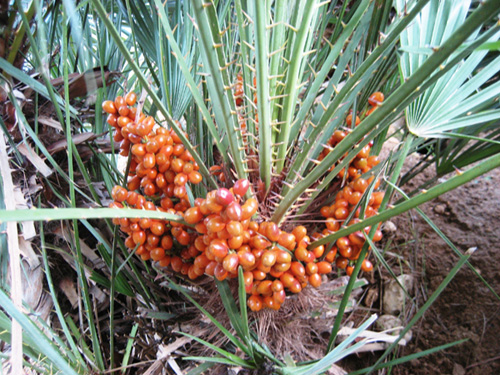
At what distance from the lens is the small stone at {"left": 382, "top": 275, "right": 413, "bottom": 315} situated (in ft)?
3.01

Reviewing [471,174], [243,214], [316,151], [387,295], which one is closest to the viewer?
[471,174]

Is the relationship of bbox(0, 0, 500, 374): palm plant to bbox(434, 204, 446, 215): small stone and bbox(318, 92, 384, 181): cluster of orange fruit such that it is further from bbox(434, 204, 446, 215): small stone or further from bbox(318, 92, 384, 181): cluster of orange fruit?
bbox(434, 204, 446, 215): small stone

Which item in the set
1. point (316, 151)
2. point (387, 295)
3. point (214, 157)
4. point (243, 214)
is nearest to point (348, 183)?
point (316, 151)

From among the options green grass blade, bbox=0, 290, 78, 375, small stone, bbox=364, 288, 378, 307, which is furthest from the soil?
green grass blade, bbox=0, 290, 78, 375

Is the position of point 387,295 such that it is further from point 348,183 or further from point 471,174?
point 471,174

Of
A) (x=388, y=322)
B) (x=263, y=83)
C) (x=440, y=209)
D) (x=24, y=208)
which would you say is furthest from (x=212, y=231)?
(x=440, y=209)

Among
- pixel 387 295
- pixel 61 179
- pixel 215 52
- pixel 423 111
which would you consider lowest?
pixel 387 295

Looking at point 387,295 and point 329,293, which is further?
point 387,295

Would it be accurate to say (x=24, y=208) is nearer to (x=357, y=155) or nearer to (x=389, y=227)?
(x=357, y=155)

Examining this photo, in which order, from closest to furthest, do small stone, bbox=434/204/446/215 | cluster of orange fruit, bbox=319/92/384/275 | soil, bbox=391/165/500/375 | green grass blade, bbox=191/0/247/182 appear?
green grass blade, bbox=191/0/247/182 → cluster of orange fruit, bbox=319/92/384/275 → soil, bbox=391/165/500/375 → small stone, bbox=434/204/446/215

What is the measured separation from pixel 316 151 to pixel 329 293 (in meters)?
0.30

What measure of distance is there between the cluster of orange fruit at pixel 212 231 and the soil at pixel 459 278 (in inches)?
16.5

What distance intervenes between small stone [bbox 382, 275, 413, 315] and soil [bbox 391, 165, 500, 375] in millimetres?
26

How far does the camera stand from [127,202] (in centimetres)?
55
